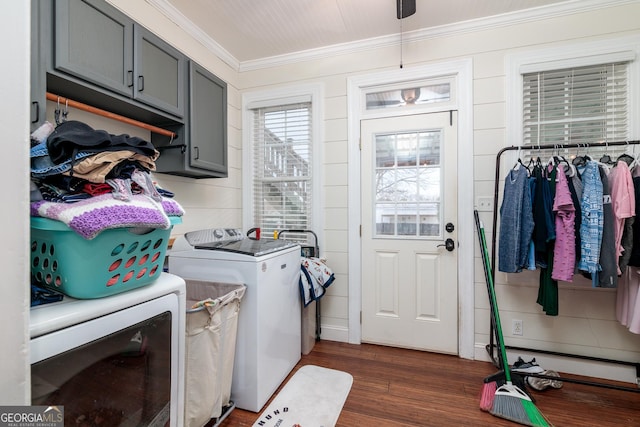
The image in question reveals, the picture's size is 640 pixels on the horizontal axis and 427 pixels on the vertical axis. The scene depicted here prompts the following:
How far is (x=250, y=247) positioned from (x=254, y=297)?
351 millimetres

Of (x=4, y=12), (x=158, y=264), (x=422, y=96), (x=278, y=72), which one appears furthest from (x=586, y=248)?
(x=278, y=72)

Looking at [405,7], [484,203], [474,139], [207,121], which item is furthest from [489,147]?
[207,121]

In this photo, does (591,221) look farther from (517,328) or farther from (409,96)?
(409,96)

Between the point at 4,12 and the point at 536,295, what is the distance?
9.97 ft

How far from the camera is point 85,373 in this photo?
857 millimetres

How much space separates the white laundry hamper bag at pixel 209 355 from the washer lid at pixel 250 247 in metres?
0.24

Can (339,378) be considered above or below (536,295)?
below

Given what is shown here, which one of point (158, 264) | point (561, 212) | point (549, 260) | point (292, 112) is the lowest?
point (549, 260)

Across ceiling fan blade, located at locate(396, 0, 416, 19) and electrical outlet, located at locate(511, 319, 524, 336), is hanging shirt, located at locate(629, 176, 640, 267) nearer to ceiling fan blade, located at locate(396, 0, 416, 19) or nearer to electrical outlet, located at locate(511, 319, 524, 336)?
electrical outlet, located at locate(511, 319, 524, 336)

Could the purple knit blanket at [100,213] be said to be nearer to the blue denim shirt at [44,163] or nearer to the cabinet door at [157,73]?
the blue denim shirt at [44,163]

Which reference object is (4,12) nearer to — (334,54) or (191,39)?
(191,39)

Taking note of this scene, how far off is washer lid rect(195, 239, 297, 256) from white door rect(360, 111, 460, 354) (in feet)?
3.03

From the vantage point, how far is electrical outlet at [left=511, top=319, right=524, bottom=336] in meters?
2.28

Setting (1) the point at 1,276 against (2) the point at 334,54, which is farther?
(2) the point at 334,54
